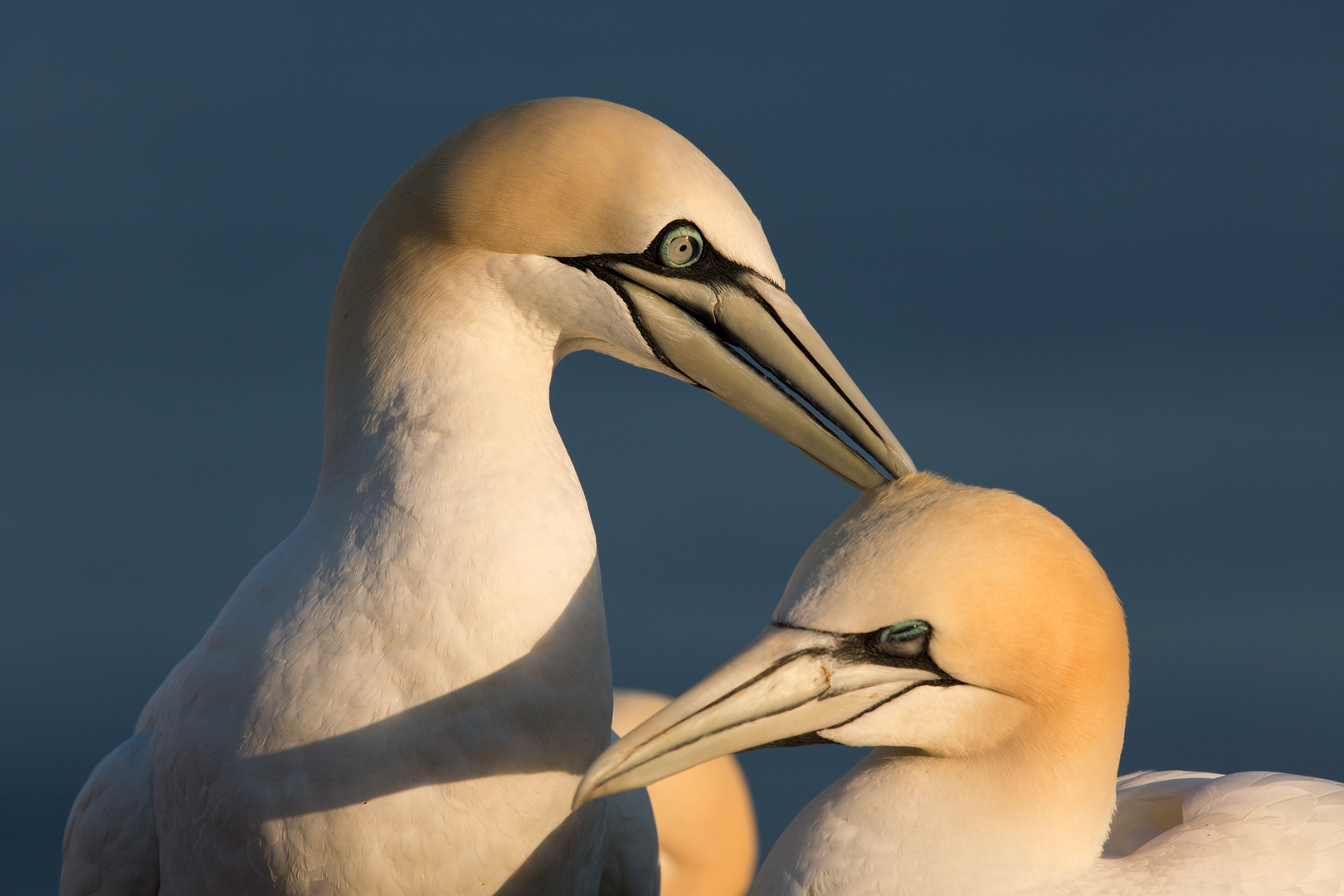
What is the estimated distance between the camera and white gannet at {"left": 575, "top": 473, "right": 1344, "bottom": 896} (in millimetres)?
2287

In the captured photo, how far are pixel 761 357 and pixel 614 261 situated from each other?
1.05ft

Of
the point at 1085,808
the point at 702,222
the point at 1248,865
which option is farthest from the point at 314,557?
the point at 1248,865

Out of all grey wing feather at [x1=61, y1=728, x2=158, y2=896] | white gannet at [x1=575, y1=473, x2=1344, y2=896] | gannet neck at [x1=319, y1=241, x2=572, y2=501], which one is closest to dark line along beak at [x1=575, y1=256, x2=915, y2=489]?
white gannet at [x1=575, y1=473, x2=1344, y2=896]

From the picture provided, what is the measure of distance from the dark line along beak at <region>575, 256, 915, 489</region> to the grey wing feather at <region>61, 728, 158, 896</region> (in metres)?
1.35

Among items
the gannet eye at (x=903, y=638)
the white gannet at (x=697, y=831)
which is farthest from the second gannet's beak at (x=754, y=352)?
the white gannet at (x=697, y=831)

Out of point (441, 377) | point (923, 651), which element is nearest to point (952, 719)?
point (923, 651)

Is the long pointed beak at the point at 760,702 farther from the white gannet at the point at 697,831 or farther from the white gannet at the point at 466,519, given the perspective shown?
the white gannet at the point at 697,831

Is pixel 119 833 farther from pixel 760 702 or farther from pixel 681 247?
pixel 681 247

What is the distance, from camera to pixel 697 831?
13.9ft

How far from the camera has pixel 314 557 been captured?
2430 mm

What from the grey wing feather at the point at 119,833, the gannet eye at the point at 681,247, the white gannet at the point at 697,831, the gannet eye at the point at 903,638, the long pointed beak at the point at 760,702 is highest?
the gannet eye at the point at 681,247

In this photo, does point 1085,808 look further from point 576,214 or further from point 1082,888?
point 576,214

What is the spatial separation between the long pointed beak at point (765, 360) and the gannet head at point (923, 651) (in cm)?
13

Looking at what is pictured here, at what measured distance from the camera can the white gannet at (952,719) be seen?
2.29 m
